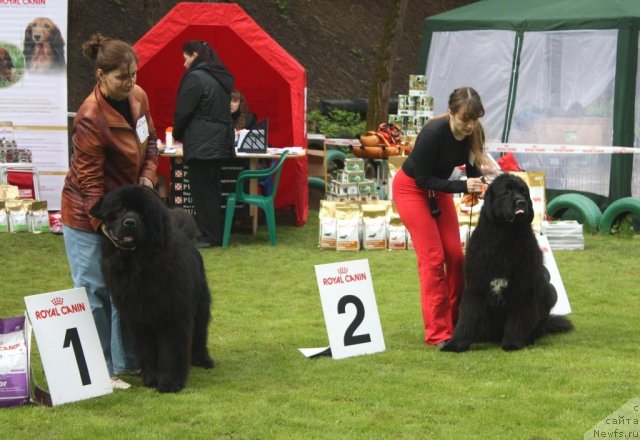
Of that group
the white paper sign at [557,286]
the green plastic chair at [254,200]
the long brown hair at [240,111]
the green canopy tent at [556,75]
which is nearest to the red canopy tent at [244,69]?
the long brown hair at [240,111]

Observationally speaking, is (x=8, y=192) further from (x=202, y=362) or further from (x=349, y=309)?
(x=349, y=309)

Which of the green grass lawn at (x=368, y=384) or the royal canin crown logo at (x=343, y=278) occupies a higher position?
the royal canin crown logo at (x=343, y=278)

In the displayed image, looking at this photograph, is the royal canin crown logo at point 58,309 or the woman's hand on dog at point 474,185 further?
the woman's hand on dog at point 474,185

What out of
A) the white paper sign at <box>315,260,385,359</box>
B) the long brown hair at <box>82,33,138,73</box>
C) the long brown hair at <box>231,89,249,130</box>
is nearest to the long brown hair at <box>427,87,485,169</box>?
the white paper sign at <box>315,260,385,359</box>

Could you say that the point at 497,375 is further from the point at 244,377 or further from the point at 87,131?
the point at 87,131

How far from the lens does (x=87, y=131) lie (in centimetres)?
501

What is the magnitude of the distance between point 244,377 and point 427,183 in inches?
61.0

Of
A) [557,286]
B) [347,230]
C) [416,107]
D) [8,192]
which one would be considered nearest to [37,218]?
[8,192]

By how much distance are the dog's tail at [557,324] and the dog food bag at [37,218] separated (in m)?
6.26

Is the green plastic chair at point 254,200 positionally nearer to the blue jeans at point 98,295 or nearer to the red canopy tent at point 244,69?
the red canopy tent at point 244,69

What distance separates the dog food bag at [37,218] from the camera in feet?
36.1

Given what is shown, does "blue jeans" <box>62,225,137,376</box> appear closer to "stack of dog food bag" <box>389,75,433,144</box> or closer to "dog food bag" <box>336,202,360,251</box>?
"dog food bag" <box>336,202,360,251</box>

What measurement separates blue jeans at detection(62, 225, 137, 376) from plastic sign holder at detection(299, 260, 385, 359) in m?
1.12

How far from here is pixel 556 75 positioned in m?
12.6
